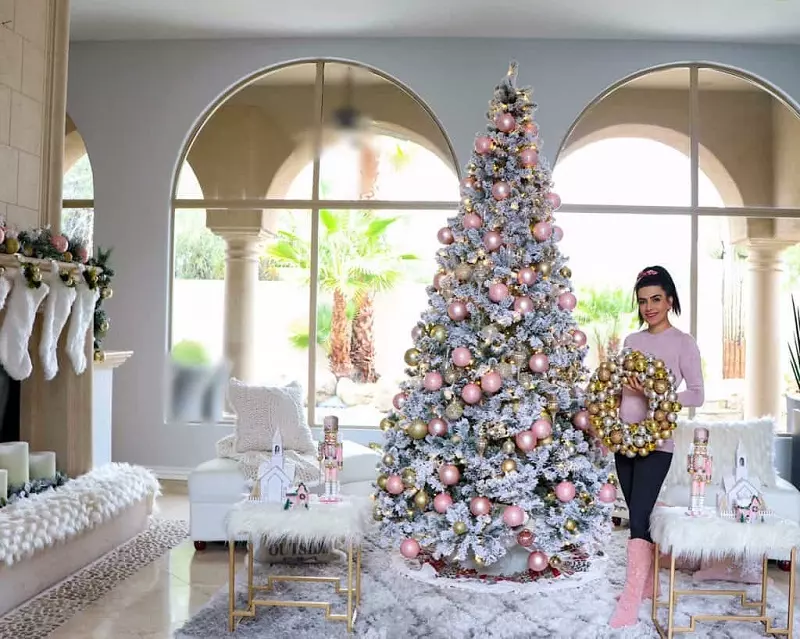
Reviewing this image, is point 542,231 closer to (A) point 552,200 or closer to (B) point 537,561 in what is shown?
(A) point 552,200

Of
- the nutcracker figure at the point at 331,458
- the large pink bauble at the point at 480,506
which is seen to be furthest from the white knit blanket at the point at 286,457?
the large pink bauble at the point at 480,506

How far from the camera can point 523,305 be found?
3828 mm

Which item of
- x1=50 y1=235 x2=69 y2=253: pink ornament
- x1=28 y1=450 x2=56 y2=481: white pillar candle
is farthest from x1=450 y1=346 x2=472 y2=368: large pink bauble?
x1=28 y1=450 x2=56 y2=481: white pillar candle

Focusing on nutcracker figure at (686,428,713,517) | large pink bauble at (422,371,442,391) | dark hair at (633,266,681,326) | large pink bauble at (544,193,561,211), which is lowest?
nutcracker figure at (686,428,713,517)

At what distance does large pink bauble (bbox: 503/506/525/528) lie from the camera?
3.66 m

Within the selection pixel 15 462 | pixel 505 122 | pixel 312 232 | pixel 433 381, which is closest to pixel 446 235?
pixel 505 122

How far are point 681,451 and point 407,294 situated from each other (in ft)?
9.68

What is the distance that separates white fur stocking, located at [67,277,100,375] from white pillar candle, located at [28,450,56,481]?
0.51 m

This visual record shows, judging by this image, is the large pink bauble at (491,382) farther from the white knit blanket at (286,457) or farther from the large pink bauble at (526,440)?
the white knit blanket at (286,457)

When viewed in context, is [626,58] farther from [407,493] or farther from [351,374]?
[407,493]

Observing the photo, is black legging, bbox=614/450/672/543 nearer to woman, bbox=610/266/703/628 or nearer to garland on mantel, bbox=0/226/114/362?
woman, bbox=610/266/703/628

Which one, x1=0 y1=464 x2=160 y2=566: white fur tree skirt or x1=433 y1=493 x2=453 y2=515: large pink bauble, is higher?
x1=433 y1=493 x2=453 y2=515: large pink bauble

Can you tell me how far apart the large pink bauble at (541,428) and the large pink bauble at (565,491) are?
0.24 m

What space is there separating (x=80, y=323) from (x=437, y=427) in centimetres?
227
